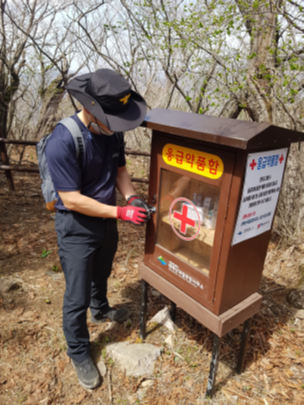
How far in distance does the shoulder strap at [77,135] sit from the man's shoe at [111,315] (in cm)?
165

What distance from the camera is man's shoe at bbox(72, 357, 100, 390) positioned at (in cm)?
227

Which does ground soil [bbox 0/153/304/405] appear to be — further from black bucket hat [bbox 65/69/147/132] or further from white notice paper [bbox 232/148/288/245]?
black bucket hat [bbox 65/69/147/132]

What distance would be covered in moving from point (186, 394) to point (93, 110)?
214cm

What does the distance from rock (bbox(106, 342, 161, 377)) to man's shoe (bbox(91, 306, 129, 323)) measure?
29cm

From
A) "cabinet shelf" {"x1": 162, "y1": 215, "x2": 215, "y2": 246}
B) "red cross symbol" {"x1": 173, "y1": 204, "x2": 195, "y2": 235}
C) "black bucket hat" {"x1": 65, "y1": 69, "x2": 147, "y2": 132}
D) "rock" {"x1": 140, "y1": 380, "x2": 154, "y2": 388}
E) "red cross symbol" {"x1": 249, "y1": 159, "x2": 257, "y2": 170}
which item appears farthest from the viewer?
"rock" {"x1": 140, "y1": 380, "x2": 154, "y2": 388}

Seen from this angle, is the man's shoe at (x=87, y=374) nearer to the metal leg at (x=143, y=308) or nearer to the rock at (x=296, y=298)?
the metal leg at (x=143, y=308)

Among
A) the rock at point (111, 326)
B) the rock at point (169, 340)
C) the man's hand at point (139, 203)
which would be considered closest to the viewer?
the man's hand at point (139, 203)

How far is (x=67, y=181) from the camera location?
192 centimetres

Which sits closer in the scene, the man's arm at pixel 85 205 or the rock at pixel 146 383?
the man's arm at pixel 85 205

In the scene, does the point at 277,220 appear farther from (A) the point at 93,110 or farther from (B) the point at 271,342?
(A) the point at 93,110

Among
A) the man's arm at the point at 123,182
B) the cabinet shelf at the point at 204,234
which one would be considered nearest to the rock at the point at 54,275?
the man's arm at the point at 123,182

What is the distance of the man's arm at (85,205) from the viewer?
1.96 meters

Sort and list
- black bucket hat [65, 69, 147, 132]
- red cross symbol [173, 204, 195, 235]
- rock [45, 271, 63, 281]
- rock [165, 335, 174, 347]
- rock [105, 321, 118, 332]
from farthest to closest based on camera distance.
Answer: rock [45, 271, 63, 281]
rock [105, 321, 118, 332]
rock [165, 335, 174, 347]
red cross symbol [173, 204, 195, 235]
black bucket hat [65, 69, 147, 132]

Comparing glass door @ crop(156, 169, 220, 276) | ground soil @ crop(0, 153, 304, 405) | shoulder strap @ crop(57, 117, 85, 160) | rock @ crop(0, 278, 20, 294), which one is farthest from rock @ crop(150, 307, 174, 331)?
shoulder strap @ crop(57, 117, 85, 160)
